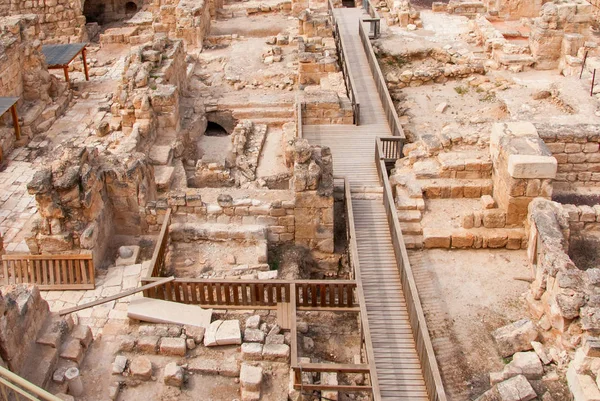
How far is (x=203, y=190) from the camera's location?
11.7m

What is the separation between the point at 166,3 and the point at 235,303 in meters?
15.5

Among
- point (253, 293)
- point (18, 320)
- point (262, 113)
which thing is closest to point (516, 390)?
point (253, 293)

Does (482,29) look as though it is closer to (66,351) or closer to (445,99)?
(445,99)

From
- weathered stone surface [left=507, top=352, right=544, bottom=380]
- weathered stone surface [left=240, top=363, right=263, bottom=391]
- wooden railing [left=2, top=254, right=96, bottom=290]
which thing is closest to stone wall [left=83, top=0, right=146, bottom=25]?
wooden railing [left=2, top=254, right=96, bottom=290]

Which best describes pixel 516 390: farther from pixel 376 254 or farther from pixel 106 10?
pixel 106 10

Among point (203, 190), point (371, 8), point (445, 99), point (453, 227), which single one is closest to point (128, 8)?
point (371, 8)

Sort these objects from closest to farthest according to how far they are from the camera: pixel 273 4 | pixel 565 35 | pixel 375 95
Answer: pixel 375 95 < pixel 565 35 < pixel 273 4

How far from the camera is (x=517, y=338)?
8711mm

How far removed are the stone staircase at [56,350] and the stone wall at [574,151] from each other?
329 inches

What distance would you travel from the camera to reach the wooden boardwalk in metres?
8.83

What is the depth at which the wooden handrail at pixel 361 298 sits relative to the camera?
26.3 ft

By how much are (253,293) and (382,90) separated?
7.82 meters

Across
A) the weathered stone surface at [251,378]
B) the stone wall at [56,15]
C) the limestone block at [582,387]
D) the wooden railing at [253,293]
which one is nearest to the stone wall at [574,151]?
the wooden railing at [253,293]

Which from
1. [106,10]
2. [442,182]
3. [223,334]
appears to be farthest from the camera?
[106,10]
